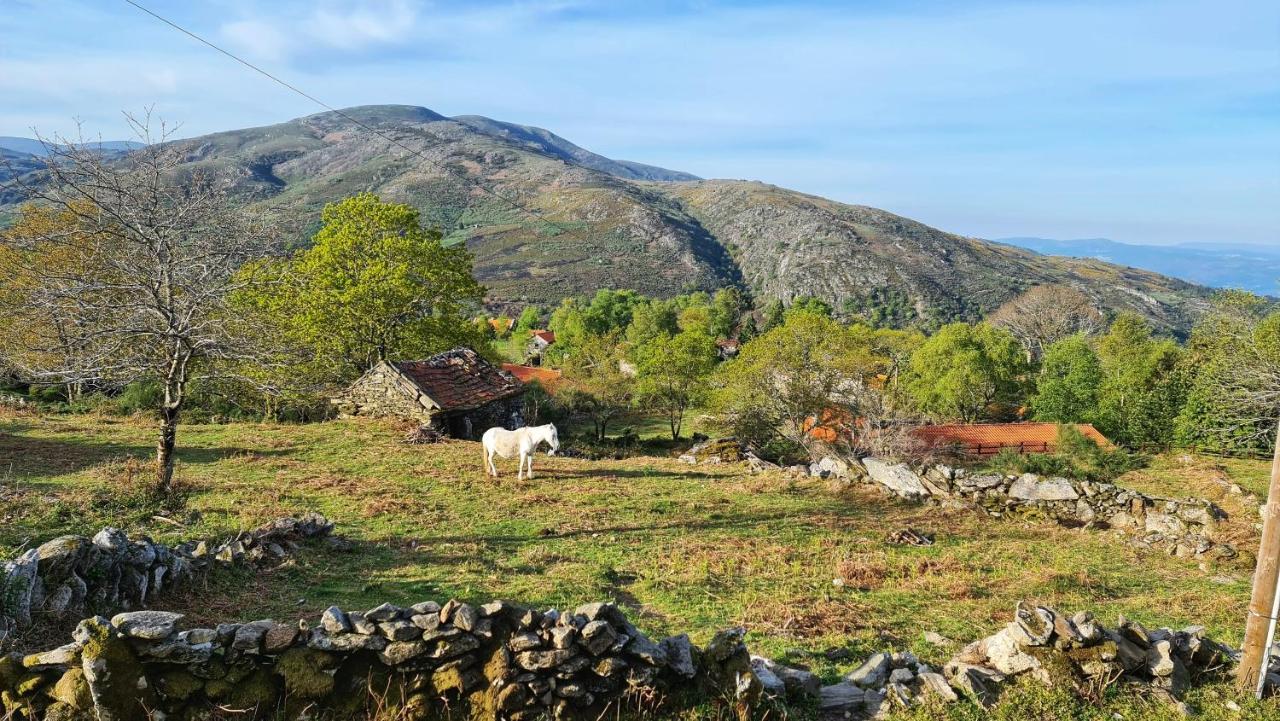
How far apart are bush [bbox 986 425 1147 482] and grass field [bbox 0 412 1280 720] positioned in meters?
14.7

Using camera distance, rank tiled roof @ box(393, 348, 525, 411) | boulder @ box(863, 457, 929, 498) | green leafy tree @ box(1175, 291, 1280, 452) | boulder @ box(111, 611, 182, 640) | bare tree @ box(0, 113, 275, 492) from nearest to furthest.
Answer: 1. boulder @ box(111, 611, 182, 640)
2. bare tree @ box(0, 113, 275, 492)
3. boulder @ box(863, 457, 929, 498)
4. green leafy tree @ box(1175, 291, 1280, 452)
5. tiled roof @ box(393, 348, 525, 411)

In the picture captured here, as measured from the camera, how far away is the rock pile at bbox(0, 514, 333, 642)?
760 centimetres

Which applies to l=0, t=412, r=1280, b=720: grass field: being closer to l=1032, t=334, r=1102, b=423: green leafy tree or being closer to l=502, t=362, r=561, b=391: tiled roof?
l=502, t=362, r=561, b=391: tiled roof

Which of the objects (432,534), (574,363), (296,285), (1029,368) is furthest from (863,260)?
(432,534)

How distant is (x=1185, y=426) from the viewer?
121ft

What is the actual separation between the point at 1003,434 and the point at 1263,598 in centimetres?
3646

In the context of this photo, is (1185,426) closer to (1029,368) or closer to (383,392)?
(1029,368)

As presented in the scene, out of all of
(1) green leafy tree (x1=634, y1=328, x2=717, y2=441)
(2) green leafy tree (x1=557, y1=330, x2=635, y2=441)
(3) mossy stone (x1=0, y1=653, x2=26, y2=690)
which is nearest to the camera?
(3) mossy stone (x1=0, y1=653, x2=26, y2=690)

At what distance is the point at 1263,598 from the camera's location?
25.4 ft

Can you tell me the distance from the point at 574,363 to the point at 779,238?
15624 cm

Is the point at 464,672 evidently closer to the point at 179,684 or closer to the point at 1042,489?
the point at 179,684

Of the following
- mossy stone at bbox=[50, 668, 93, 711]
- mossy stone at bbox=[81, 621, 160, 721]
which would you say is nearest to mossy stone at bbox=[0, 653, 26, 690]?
mossy stone at bbox=[50, 668, 93, 711]

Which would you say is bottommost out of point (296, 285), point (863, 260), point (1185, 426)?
point (1185, 426)

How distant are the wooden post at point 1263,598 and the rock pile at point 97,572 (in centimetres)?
1386
